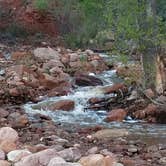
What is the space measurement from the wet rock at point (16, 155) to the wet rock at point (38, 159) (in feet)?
0.66

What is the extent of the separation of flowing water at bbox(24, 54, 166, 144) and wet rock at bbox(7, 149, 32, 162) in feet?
8.95

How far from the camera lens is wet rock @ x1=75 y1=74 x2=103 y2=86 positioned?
47.2ft

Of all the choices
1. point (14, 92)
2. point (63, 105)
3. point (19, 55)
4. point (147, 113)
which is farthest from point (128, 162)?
point (19, 55)

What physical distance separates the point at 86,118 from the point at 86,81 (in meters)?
3.52

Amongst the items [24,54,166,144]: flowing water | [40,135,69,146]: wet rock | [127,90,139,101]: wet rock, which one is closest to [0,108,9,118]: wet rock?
[24,54,166,144]: flowing water

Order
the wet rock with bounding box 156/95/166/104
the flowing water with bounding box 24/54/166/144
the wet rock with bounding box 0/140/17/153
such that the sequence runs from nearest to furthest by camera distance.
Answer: the wet rock with bounding box 0/140/17/153 < the flowing water with bounding box 24/54/166/144 < the wet rock with bounding box 156/95/166/104

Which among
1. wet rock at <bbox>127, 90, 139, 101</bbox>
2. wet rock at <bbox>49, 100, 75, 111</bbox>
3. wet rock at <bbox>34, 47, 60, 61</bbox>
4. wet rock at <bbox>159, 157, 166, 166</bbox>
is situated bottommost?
wet rock at <bbox>159, 157, 166, 166</bbox>

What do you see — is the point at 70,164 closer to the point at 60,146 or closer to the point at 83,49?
the point at 60,146

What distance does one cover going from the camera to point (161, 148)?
325 inches

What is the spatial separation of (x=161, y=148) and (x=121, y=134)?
113 cm

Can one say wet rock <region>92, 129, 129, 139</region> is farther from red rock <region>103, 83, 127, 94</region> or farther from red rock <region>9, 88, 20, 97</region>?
red rock <region>9, 88, 20, 97</region>

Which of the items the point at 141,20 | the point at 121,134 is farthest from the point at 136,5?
the point at 121,134

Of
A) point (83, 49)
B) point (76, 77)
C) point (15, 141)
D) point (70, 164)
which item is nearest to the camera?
point (70, 164)

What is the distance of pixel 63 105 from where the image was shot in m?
11.8
